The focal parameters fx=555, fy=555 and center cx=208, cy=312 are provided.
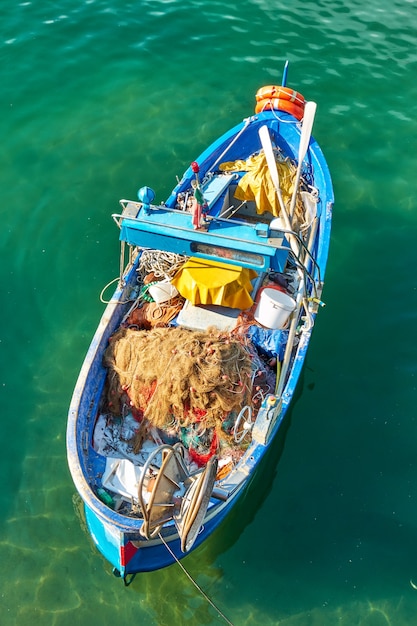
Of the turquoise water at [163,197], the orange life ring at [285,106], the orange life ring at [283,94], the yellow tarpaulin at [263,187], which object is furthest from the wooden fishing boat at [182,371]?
the orange life ring at [283,94]

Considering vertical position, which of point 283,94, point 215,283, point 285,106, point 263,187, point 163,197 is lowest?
point 163,197

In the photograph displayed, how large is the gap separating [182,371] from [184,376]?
0.07 meters

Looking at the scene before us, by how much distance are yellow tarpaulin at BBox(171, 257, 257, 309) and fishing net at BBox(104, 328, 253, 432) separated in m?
0.51

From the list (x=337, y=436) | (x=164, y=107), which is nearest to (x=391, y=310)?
(x=337, y=436)

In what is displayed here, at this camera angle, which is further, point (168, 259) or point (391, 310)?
point (391, 310)

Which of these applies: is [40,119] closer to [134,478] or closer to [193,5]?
[193,5]

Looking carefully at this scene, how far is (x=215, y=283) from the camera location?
8.05 meters

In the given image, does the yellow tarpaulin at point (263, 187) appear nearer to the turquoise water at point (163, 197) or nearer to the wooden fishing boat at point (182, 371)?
the wooden fishing boat at point (182, 371)

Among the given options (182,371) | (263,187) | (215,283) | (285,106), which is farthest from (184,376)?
(285,106)

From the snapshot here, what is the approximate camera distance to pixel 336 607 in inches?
310

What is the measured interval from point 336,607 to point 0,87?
573 inches

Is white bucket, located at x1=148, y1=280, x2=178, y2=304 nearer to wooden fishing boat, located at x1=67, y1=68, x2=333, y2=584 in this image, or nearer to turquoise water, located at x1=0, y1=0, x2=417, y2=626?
wooden fishing boat, located at x1=67, y1=68, x2=333, y2=584

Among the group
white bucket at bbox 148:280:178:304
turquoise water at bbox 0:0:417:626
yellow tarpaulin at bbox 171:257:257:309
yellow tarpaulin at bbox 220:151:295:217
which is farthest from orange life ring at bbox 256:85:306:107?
white bucket at bbox 148:280:178:304

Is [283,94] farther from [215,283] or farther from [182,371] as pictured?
[182,371]
